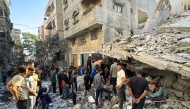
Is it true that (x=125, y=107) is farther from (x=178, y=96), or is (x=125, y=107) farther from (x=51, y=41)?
(x=51, y=41)

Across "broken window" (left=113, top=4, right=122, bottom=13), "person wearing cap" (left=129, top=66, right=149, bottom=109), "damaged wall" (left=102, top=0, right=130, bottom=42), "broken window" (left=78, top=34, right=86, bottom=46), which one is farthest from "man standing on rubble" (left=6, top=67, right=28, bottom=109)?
"broken window" (left=78, top=34, right=86, bottom=46)

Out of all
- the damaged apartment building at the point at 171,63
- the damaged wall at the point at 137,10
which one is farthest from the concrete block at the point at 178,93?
the damaged wall at the point at 137,10

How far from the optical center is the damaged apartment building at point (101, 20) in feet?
33.3

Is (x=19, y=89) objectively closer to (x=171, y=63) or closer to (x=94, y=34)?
(x=171, y=63)

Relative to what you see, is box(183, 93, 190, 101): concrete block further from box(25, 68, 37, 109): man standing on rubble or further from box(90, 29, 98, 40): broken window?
box(90, 29, 98, 40): broken window

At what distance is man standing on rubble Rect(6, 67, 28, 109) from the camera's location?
2975mm

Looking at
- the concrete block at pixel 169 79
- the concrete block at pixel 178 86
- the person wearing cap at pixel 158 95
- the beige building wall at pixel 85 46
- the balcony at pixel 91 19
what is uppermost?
the balcony at pixel 91 19

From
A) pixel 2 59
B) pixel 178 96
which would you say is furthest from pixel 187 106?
pixel 2 59

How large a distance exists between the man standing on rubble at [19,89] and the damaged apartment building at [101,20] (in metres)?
7.56

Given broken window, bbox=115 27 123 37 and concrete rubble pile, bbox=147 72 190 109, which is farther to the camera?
broken window, bbox=115 27 123 37

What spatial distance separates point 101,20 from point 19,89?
8201mm

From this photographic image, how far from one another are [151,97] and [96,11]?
764 cm

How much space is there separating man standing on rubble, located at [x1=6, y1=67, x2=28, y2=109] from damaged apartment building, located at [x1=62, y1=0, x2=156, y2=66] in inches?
298

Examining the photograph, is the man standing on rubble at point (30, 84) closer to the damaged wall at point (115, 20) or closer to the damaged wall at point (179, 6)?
the damaged wall at point (115, 20)
